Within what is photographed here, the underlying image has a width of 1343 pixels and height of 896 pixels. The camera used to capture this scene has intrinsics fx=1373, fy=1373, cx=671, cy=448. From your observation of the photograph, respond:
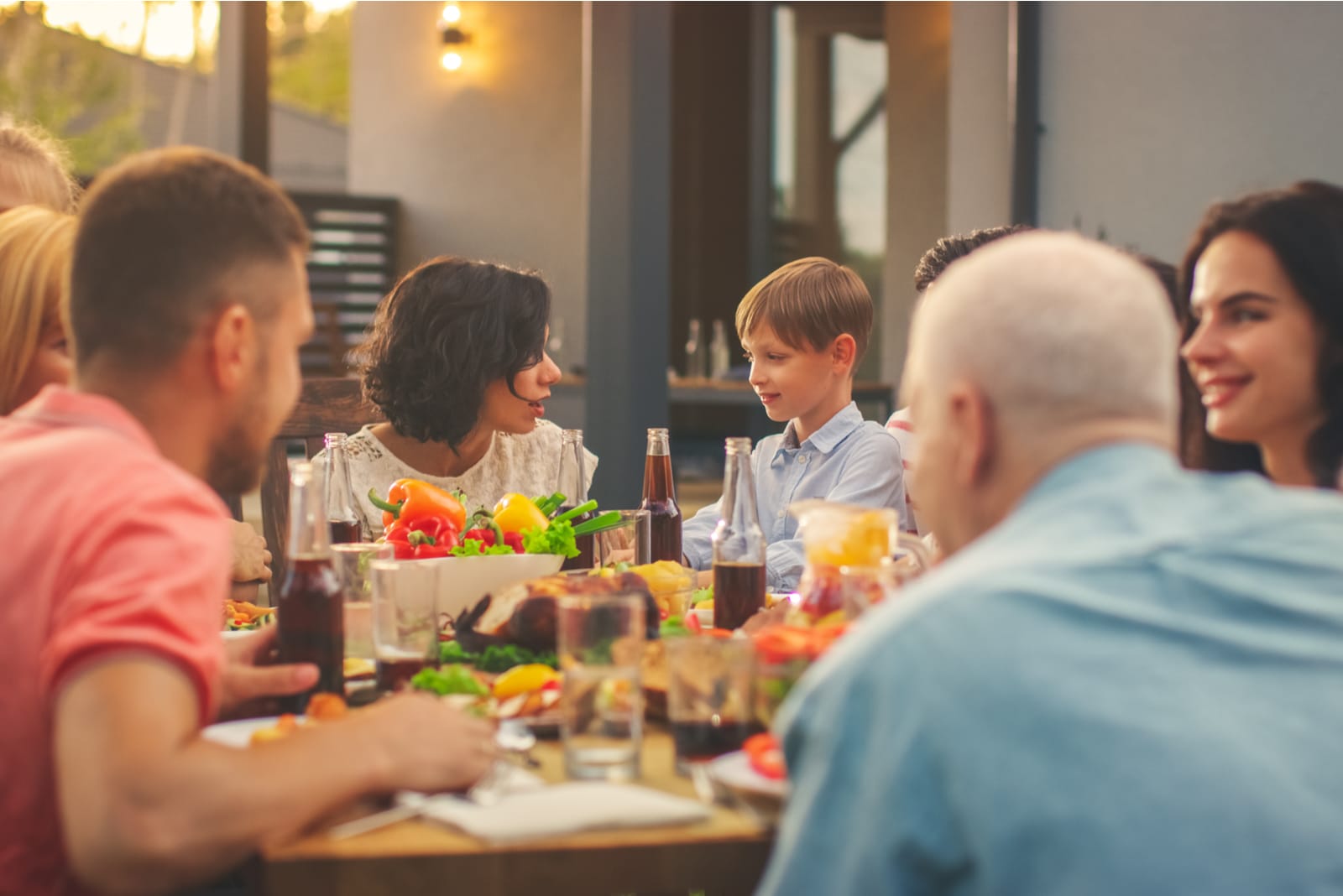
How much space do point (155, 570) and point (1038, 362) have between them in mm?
712

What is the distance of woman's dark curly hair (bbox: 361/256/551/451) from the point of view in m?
3.00

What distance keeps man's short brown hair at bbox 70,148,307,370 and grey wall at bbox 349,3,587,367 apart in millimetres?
7512

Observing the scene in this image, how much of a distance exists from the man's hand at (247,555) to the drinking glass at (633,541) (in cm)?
69

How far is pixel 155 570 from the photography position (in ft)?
3.62

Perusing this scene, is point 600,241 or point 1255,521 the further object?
point 600,241

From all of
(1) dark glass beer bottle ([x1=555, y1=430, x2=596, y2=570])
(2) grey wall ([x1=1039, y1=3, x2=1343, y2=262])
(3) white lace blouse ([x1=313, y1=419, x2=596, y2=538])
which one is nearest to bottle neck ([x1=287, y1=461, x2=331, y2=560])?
(1) dark glass beer bottle ([x1=555, y1=430, x2=596, y2=570])

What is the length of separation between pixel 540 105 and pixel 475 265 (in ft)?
21.3

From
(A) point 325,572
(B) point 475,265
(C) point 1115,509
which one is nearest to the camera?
(C) point 1115,509

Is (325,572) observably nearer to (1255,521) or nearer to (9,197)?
(1255,521)

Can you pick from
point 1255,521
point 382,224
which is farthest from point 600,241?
point 382,224

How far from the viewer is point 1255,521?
1029 millimetres

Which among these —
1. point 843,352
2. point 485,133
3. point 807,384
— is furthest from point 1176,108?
point 485,133

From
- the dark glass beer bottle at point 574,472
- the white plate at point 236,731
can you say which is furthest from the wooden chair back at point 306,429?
the white plate at point 236,731

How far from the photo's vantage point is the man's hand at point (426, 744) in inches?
47.1
